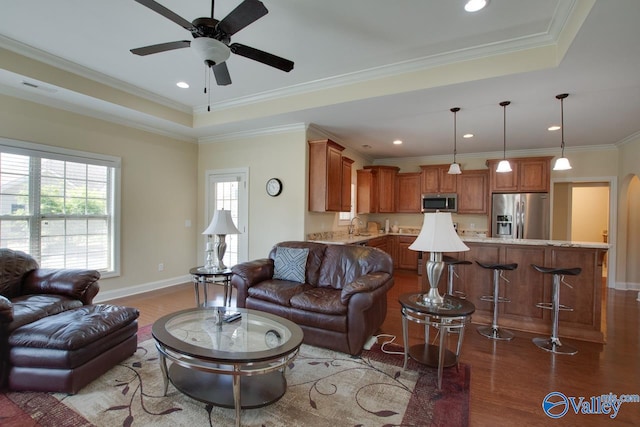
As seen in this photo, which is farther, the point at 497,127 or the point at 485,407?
the point at 497,127

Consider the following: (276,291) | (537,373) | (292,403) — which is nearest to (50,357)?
(292,403)

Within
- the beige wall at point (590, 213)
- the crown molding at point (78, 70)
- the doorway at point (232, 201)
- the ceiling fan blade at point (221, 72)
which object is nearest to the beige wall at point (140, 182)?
the doorway at point (232, 201)

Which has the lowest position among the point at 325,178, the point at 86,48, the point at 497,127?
the point at 325,178

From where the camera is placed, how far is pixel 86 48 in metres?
3.19

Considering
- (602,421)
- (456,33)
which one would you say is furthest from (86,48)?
(602,421)

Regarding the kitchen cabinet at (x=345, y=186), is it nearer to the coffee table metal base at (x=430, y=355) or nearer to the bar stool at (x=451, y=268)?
the bar stool at (x=451, y=268)

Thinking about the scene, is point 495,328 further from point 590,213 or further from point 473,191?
point 590,213

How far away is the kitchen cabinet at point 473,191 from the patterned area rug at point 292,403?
15.9ft

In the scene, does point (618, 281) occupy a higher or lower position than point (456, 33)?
lower

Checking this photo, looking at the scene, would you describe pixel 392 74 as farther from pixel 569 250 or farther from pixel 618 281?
pixel 618 281

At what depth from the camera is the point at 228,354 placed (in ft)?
6.11

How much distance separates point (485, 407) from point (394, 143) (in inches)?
189

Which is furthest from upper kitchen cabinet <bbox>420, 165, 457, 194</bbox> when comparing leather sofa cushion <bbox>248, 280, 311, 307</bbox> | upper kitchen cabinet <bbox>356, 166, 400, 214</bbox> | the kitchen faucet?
leather sofa cushion <bbox>248, 280, 311, 307</bbox>

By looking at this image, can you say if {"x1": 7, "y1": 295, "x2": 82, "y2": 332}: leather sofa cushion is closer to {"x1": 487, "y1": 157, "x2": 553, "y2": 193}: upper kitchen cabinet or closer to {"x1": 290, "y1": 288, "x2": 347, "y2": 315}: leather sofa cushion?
{"x1": 290, "y1": 288, "x2": 347, "y2": 315}: leather sofa cushion
